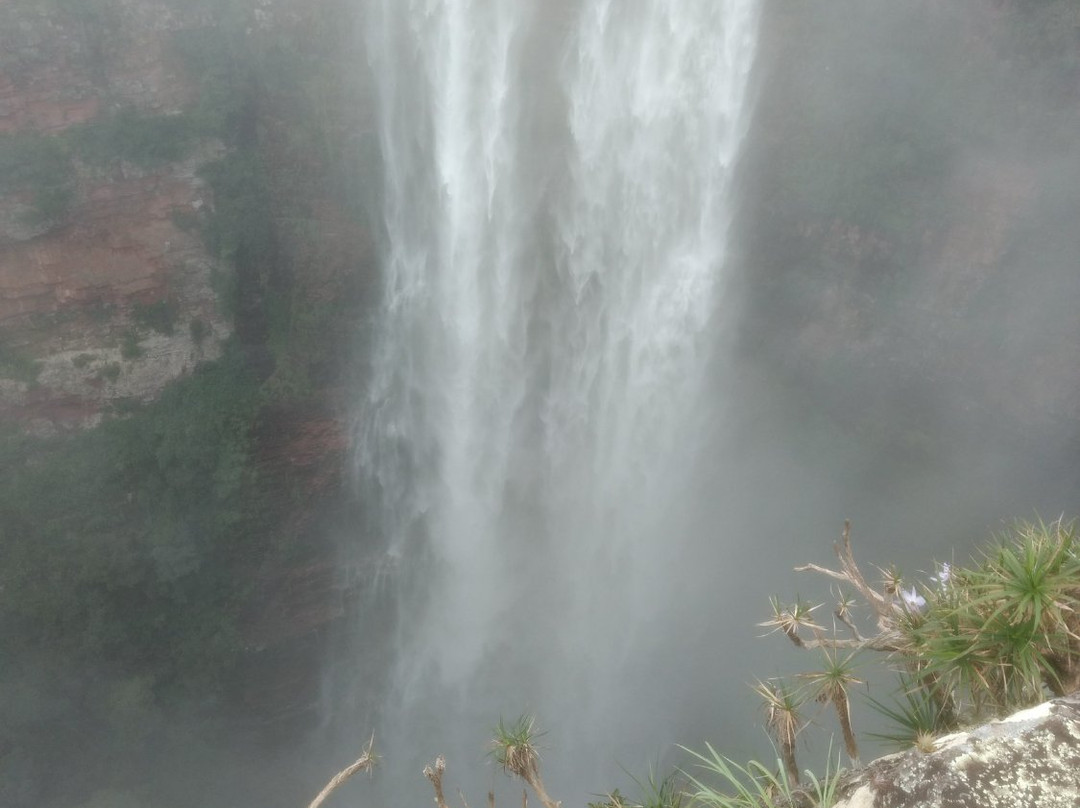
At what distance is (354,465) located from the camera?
1581cm

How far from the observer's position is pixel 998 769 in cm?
248

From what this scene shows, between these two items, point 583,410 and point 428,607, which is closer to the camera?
point 583,410

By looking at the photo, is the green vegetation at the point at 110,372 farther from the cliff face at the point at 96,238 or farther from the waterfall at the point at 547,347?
the waterfall at the point at 547,347

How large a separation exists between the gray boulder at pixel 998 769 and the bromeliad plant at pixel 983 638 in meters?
0.64

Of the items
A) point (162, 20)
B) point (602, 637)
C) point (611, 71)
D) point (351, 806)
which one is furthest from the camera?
point (602, 637)

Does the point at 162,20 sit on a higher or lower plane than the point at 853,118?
higher

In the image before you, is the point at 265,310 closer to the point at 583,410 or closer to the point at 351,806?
the point at 583,410

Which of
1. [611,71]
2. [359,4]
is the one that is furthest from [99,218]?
[611,71]

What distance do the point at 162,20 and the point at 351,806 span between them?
1534 cm

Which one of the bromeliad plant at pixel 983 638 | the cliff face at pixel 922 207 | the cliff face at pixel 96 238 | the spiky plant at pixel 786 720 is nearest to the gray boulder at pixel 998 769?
the bromeliad plant at pixel 983 638

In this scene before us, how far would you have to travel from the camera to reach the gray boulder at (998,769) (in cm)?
242

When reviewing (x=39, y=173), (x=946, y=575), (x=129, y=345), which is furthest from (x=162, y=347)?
(x=946, y=575)

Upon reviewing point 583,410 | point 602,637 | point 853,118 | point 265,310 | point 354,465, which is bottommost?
point 602,637

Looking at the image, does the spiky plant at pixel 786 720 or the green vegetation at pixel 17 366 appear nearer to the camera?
the spiky plant at pixel 786 720
